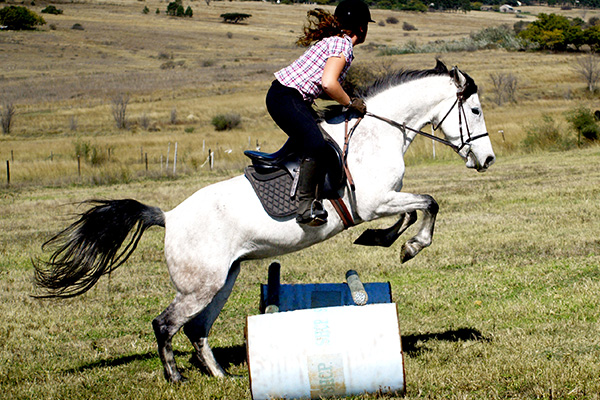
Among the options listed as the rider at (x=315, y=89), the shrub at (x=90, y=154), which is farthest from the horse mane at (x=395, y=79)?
the shrub at (x=90, y=154)

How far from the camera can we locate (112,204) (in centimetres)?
664

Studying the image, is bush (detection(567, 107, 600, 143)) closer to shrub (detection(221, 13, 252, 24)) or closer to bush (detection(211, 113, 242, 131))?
bush (detection(211, 113, 242, 131))

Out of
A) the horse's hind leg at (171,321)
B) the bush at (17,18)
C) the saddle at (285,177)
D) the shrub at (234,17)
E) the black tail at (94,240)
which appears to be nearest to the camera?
the saddle at (285,177)

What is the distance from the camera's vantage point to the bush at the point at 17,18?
10494 centimetres

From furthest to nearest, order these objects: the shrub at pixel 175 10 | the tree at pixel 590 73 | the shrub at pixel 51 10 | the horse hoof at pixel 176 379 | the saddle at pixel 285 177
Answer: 1. the shrub at pixel 175 10
2. the shrub at pixel 51 10
3. the tree at pixel 590 73
4. the horse hoof at pixel 176 379
5. the saddle at pixel 285 177

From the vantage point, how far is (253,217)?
599 cm

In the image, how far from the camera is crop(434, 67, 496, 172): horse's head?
261 inches

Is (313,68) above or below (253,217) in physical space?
above

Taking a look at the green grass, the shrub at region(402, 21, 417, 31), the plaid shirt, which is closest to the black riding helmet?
the plaid shirt

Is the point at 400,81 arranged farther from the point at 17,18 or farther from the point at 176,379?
the point at 17,18

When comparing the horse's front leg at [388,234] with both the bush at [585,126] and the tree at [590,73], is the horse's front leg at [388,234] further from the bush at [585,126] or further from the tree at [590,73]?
the tree at [590,73]

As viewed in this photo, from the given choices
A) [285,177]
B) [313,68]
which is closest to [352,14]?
[313,68]

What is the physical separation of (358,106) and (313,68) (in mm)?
548

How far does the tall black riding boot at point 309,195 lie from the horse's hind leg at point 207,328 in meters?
0.87
